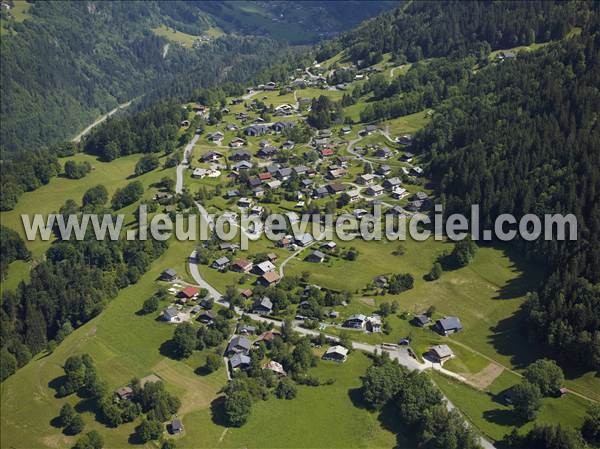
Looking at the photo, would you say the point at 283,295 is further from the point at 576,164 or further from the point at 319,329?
the point at 576,164

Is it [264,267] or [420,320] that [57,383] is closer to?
[264,267]

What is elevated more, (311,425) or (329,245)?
(329,245)

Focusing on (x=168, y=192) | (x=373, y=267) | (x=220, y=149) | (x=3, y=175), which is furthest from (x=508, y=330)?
(x=3, y=175)

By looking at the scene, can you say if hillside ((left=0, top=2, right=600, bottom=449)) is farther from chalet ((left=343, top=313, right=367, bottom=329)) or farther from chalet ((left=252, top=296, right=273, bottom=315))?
chalet ((left=252, top=296, right=273, bottom=315))

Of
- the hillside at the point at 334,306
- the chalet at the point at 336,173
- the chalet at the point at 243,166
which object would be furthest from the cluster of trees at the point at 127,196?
the chalet at the point at 336,173

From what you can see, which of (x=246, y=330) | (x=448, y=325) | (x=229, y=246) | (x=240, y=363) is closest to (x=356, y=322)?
(x=448, y=325)

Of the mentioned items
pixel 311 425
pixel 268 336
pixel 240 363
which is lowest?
pixel 311 425

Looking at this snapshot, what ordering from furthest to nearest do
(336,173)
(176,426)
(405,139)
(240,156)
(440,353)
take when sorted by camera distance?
(405,139) < (240,156) < (336,173) < (440,353) < (176,426)
